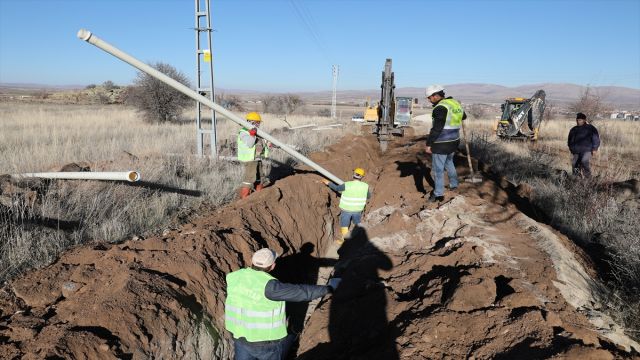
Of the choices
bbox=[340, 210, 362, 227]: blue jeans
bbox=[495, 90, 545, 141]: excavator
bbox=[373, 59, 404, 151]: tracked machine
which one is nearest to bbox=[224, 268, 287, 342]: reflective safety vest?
bbox=[340, 210, 362, 227]: blue jeans

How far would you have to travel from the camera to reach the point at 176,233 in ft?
18.2

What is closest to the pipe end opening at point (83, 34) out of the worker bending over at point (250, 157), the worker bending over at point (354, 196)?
the worker bending over at point (250, 157)

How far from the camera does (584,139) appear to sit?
9906 mm

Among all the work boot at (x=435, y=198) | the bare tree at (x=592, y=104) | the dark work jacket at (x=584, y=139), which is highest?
the bare tree at (x=592, y=104)

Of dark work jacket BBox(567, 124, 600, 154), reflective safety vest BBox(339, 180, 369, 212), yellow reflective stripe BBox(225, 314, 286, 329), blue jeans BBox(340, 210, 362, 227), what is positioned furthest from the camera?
dark work jacket BBox(567, 124, 600, 154)

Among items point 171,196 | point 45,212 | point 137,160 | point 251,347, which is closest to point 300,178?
point 171,196

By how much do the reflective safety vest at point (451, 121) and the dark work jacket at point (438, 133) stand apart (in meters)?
0.07

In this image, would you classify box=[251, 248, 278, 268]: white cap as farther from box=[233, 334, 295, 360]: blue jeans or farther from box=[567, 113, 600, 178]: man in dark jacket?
box=[567, 113, 600, 178]: man in dark jacket

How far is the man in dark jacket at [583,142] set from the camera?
387 inches

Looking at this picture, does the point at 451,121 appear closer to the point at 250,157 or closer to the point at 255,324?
the point at 250,157

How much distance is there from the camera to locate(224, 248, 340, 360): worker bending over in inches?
134

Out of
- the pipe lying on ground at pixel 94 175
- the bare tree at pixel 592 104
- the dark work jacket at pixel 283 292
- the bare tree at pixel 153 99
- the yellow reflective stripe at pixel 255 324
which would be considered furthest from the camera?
the bare tree at pixel 153 99

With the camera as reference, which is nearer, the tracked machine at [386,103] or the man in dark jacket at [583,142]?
the man in dark jacket at [583,142]

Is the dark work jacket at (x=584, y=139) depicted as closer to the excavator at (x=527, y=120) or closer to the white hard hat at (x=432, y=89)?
the white hard hat at (x=432, y=89)
